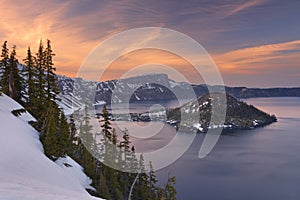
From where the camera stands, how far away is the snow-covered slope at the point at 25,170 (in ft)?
33.3

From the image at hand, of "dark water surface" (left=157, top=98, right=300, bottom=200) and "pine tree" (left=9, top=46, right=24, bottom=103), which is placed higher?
"pine tree" (left=9, top=46, right=24, bottom=103)

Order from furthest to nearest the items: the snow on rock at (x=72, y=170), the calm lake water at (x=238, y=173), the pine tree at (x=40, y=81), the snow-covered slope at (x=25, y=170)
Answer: the calm lake water at (x=238, y=173) < the pine tree at (x=40, y=81) < the snow on rock at (x=72, y=170) < the snow-covered slope at (x=25, y=170)

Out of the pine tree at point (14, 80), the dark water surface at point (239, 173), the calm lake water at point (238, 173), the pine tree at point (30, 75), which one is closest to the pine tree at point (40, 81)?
the pine tree at point (30, 75)

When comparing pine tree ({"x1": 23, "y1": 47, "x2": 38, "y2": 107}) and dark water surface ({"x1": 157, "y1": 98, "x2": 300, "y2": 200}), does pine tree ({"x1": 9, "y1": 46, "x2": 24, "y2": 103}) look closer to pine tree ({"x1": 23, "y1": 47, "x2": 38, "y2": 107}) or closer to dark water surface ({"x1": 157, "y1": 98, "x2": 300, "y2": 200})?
pine tree ({"x1": 23, "y1": 47, "x2": 38, "y2": 107})

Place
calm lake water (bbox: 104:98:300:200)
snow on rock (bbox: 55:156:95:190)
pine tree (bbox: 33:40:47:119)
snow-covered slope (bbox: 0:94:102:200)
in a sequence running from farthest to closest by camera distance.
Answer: calm lake water (bbox: 104:98:300:200), pine tree (bbox: 33:40:47:119), snow on rock (bbox: 55:156:95:190), snow-covered slope (bbox: 0:94:102:200)

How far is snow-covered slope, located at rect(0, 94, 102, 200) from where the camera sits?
1015 centimetres

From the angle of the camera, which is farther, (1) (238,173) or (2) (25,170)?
(1) (238,173)

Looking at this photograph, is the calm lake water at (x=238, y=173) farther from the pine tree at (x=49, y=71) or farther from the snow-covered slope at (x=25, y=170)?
the snow-covered slope at (x=25, y=170)

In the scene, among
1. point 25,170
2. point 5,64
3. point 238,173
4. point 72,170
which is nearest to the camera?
point 25,170

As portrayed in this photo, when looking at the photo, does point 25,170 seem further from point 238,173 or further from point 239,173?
point 239,173

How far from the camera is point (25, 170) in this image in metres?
14.4

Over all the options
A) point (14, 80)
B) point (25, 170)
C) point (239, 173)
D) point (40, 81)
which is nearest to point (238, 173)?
point (239, 173)

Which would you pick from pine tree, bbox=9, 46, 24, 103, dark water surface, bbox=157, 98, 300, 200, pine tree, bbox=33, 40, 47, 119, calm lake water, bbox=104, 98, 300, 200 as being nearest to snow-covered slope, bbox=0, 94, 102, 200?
pine tree, bbox=33, 40, 47, 119

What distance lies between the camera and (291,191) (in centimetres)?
8319
